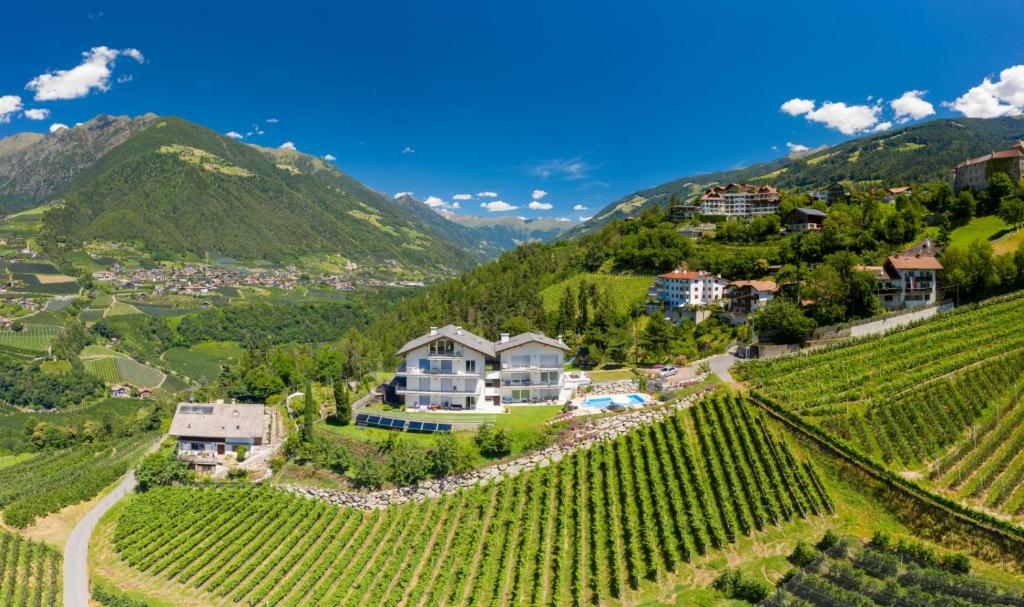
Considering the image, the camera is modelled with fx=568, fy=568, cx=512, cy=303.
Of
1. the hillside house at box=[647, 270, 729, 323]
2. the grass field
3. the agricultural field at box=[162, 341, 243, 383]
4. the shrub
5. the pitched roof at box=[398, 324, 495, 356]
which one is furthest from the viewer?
the grass field

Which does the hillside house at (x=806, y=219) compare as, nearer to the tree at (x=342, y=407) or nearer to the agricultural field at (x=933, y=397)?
the agricultural field at (x=933, y=397)

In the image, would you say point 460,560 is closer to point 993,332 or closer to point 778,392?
point 778,392

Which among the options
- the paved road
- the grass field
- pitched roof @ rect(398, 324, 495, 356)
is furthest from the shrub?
the grass field

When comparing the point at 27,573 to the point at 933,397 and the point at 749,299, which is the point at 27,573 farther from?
the point at 749,299

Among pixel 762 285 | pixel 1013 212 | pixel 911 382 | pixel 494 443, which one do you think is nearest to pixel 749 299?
pixel 762 285

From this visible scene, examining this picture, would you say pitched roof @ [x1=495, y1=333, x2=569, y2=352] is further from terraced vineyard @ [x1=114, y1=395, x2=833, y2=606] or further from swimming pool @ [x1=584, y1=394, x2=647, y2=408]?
terraced vineyard @ [x1=114, y1=395, x2=833, y2=606]

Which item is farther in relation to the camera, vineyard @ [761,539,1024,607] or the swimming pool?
the swimming pool
